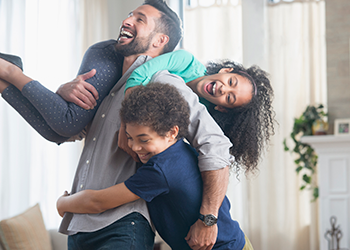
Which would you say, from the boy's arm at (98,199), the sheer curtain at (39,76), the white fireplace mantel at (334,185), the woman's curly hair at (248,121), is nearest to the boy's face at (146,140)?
the boy's arm at (98,199)

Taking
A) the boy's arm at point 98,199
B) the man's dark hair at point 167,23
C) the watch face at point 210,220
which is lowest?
the watch face at point 210,220

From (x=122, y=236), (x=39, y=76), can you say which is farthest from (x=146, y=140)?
(x=39, y=76)

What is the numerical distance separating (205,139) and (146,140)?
0.17 meters

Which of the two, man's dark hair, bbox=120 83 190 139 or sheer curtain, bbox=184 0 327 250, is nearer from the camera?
man's dark hair, bbox=120 83 190 139

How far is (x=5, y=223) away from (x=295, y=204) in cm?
264

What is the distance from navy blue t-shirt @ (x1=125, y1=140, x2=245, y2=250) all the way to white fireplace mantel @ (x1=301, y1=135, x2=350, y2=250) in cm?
256

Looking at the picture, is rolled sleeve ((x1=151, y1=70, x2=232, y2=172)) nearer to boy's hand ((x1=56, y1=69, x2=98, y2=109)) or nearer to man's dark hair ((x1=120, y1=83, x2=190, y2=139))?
man's dark hair ((x1=120, y1=83, x2=190, y2=139))

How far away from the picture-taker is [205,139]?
41.5 inches

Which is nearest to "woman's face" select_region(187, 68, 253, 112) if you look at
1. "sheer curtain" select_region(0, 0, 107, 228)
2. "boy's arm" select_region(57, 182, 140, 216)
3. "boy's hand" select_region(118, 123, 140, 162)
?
"boy's hand" select_region(118, 123, 140, 162)

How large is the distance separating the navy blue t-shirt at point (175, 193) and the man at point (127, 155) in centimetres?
3

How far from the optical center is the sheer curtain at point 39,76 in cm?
305

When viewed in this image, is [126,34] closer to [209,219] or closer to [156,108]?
[156,108]

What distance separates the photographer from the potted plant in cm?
347

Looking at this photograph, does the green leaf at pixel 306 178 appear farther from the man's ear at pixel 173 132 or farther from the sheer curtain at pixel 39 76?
the man's ear at pixel 173 132
